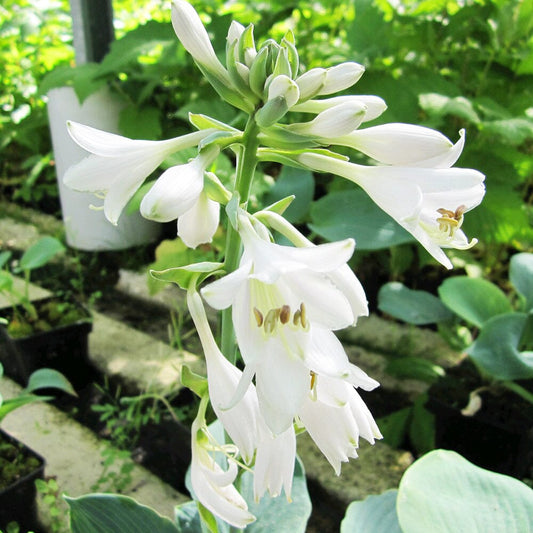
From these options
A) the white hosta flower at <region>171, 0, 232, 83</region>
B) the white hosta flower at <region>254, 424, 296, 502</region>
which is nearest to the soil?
the white hosta flower at <region>254, 424, 296, 502</region>

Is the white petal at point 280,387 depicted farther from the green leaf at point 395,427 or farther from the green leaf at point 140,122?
the green leaf at point 140,122

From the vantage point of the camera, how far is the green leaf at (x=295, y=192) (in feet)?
5.52

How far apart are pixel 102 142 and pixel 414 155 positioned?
1.18 feet

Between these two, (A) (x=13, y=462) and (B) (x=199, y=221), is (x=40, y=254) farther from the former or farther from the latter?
(B) (x=199, y=221)

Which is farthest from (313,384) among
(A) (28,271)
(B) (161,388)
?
(A) (28,271)

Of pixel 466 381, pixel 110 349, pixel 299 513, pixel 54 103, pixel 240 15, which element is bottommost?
pixel 110 349

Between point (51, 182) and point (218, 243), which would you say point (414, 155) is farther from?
point (51, 182)

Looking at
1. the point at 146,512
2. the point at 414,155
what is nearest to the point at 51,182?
the point at 146,512

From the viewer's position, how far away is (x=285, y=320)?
598 millimetres

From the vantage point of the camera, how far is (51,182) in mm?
3596

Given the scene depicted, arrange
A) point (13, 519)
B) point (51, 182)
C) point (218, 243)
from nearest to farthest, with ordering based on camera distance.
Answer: point (13, 519) < point (218, 243) < point (51, 182)

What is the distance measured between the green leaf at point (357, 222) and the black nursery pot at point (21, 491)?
930mm

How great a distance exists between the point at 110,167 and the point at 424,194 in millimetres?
363

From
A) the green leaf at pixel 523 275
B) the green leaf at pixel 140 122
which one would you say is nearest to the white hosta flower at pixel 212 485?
the green leaf at pixel 523 275
